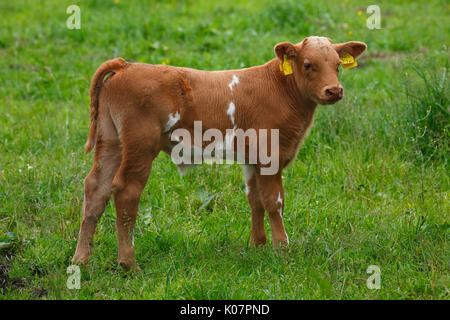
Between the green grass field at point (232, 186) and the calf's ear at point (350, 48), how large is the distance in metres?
1.42

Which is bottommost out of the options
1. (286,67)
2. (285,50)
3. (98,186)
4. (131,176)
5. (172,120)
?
(98,186)

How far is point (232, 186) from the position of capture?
20.5 ft

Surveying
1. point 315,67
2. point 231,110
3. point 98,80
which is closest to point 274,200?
point 231,110

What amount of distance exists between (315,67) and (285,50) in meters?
0.32

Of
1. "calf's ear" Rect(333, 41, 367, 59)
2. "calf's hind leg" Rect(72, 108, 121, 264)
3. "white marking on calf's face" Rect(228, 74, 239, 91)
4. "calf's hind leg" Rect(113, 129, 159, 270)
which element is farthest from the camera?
"calf's ear" Rect(333, 41, 367, 59)

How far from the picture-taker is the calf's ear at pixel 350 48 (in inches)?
196

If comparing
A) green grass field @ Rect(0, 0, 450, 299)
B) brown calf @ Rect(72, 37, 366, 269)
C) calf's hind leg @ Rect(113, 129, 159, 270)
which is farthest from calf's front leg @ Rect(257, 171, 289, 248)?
calf's hind leg @ Rect(113, 129, 159, 270)

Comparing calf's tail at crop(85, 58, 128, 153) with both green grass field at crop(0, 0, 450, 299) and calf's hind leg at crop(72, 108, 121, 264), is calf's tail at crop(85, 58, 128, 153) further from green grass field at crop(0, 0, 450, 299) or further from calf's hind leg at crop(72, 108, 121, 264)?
green grass field at crop(0, 0, 450, 299)

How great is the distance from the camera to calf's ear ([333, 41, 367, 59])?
16.3ft

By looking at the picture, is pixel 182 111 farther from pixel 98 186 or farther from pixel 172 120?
pixel 98 186

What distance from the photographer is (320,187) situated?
244 inches

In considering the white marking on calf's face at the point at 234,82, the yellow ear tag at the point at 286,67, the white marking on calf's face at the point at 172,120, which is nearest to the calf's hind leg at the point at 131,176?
the white marking on calf's face at the point at 172,120

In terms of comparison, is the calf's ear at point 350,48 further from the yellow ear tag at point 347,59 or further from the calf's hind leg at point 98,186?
the calf's hind leg at point 98,186

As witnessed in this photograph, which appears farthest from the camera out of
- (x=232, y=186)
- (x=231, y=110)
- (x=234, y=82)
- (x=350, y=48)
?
(x=232, y=186)
